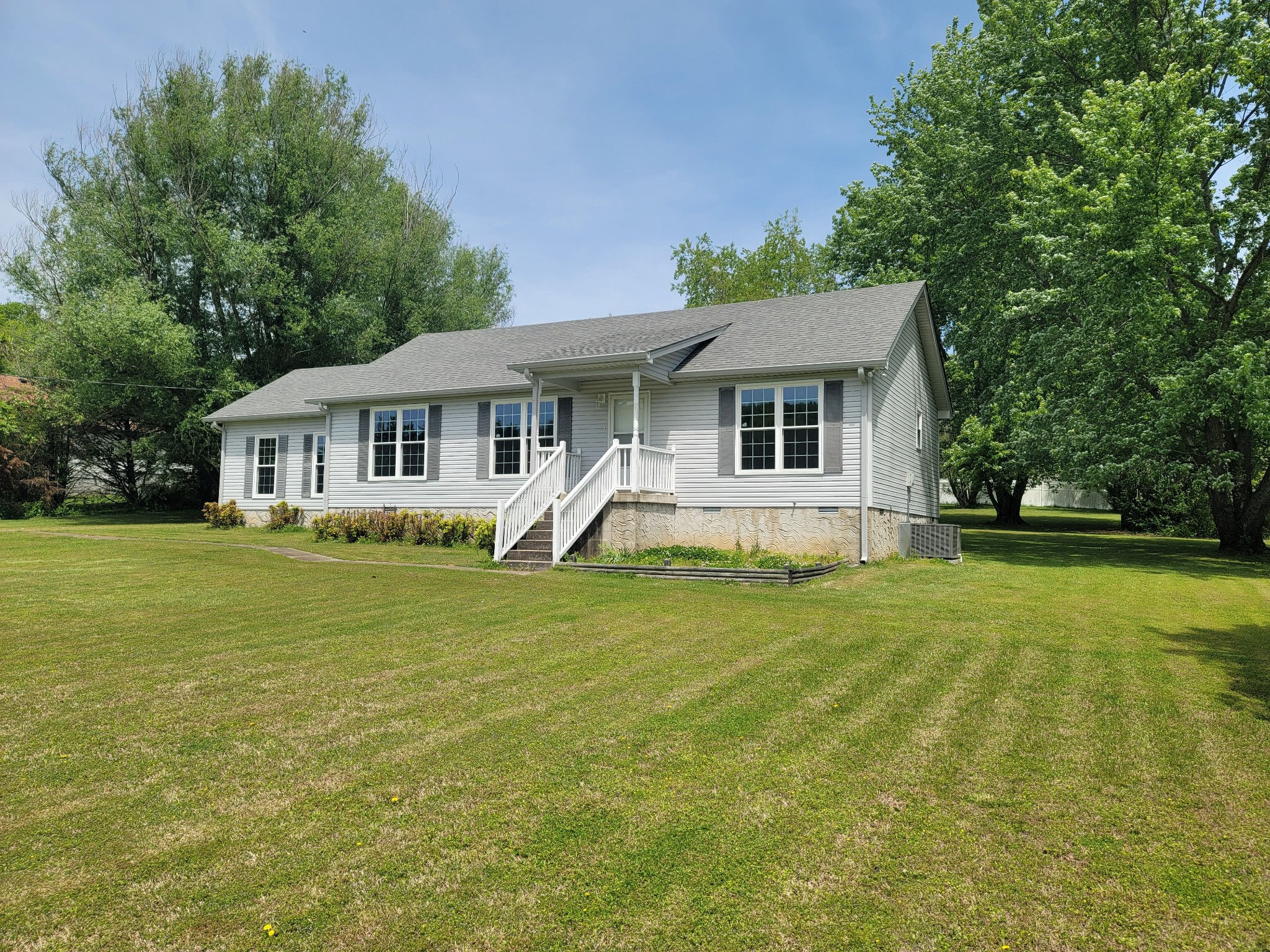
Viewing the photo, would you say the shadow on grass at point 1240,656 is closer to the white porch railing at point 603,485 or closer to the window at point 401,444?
the white porch railing at point 603,485

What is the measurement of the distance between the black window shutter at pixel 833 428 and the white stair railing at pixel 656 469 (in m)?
3.32

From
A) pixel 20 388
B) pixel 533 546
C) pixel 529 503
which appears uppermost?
pixel 20 388

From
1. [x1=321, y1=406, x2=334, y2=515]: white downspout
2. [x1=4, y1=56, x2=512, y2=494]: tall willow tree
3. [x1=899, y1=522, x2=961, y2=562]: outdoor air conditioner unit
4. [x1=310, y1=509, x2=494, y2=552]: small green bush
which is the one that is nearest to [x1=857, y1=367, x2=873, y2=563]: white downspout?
[x1=899, y1=522, x2=961, y2=562]: outdoor air conditioner unit

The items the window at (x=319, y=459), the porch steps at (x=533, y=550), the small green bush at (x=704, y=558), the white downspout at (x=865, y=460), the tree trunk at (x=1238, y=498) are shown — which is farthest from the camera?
the window at (x=319, y=459)

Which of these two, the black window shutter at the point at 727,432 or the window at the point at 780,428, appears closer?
the window at the point at 780,428

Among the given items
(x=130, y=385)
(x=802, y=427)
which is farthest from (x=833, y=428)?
(x=130, y=385)

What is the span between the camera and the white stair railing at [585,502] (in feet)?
48.4

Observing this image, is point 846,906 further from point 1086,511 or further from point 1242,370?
point 1086,511

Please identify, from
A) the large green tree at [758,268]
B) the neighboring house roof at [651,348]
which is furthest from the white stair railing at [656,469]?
the large green tree at [758,268]

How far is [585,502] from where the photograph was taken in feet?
50.4

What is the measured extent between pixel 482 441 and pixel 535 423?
2.90 meters

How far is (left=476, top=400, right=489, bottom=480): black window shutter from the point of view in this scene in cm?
2022

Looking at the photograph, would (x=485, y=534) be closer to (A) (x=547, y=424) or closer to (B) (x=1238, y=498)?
(A) (x=547, y=424)

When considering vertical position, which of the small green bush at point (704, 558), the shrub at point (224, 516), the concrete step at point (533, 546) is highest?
the shrub at point (224, 516)
